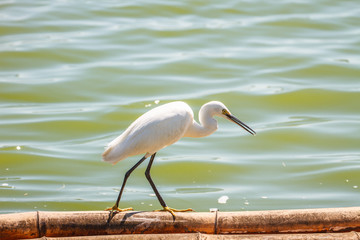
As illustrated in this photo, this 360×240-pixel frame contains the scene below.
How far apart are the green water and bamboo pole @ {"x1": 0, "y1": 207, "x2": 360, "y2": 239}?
2995mm

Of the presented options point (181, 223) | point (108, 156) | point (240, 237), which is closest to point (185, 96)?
point (108, 156)

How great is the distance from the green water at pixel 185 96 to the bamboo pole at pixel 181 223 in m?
2.99

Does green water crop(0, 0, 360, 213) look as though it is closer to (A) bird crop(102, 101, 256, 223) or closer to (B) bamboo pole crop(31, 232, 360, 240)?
(A) bird crop(102, 101, 256, 223)

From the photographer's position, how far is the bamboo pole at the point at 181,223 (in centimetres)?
378

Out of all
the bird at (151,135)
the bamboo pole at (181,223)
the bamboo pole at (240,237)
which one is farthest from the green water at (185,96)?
the bamboo pole at (240,237)

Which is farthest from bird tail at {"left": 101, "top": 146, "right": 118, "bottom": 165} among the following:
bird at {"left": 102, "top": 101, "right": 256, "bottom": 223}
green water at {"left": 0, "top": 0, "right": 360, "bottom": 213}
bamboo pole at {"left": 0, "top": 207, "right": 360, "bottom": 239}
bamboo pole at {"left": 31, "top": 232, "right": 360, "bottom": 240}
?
green water at {"left": 0, "top": 0, "right": 360, "bottom": 213}

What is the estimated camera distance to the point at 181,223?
12.7ft

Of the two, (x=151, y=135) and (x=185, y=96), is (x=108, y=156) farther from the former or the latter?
(x=185, y=96)

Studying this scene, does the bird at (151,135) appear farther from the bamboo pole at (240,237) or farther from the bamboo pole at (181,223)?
the bamboo pole at (240,237)

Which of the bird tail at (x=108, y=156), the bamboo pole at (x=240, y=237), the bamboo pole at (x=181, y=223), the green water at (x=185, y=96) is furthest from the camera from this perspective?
the green water at (x=185, y=96)

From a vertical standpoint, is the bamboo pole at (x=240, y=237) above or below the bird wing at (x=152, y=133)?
below

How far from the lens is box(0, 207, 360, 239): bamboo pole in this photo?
3777 mm

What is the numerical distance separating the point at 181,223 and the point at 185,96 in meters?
7.05

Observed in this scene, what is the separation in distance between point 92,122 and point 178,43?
15.2 feet
